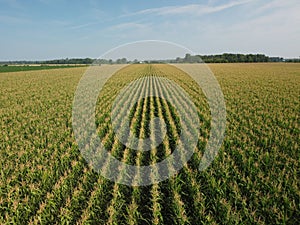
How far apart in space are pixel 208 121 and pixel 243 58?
9903cm

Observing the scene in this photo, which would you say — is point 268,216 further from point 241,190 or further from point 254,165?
point 254,165

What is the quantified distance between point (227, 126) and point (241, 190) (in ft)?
12.8

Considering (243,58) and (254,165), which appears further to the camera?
(243,58)

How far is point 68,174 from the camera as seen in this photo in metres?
4.52

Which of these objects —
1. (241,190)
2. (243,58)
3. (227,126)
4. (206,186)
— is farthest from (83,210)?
(243,58)

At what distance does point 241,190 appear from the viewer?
4012mm

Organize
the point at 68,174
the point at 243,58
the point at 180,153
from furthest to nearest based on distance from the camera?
the point at 243,58, the point at 180,153, the point at 68,174

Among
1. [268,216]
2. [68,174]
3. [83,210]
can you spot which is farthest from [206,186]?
[68,174]

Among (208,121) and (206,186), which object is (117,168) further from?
(208,121)

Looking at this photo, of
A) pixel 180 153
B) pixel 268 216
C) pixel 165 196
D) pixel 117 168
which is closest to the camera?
pixel 268 216

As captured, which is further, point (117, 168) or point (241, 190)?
point (117, 168)

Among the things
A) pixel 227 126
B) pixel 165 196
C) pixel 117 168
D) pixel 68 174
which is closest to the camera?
pixel 165 196

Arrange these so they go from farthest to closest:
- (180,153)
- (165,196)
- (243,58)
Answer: (243,58)
(180,153)
(165,196)

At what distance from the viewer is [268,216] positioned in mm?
3375
